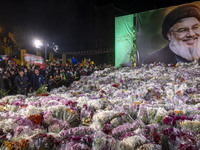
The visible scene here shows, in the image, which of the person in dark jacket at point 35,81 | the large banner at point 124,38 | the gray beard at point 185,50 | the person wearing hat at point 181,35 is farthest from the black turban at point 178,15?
the person in dark jacket at point 35,81

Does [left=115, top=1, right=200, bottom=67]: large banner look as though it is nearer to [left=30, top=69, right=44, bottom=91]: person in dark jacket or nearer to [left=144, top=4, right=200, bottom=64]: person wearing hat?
[left=144, top=4, right=200, bottom=64]: person wearing hat

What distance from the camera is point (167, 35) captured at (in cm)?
1432

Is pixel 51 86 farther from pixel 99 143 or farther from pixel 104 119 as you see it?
pixel 99 143

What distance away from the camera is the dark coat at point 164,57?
14.0 metres

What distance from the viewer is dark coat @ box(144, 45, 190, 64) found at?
14.0 meters

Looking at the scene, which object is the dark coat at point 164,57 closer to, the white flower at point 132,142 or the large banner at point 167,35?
the large banner at point 167,35

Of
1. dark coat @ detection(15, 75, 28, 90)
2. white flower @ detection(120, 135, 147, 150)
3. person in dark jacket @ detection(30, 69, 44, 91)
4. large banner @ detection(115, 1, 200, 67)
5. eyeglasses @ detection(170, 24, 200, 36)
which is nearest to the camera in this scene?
white flower @ detection(120, 135, 147, 150)

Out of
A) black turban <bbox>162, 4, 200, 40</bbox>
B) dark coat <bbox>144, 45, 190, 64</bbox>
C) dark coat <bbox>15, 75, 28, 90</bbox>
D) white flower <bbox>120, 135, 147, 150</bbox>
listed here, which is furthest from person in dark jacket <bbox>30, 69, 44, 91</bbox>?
black turban <bbox>162, 4, 200, 40</bbox>

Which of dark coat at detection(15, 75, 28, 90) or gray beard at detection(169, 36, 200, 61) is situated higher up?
gray beard at detection(169, 36, 200, 61)

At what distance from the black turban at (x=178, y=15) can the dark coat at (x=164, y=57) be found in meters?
0.99

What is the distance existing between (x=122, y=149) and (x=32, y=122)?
130 centimetres

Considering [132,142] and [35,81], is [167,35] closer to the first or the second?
[35,81]

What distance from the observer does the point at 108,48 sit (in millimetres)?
22750

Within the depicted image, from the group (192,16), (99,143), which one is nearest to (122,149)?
(99,143)
